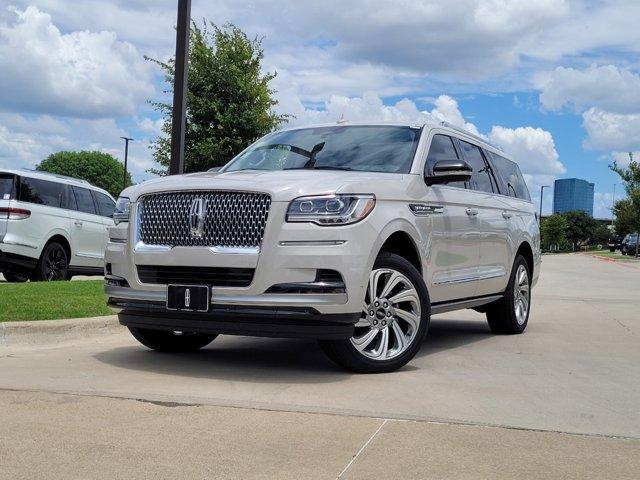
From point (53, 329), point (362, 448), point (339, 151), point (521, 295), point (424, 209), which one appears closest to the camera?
point (362, 448)

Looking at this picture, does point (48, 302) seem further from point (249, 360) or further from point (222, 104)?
point (222, 104)

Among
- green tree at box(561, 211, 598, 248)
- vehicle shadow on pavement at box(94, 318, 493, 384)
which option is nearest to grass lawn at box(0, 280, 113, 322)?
vehicle shadow on pavement at box(94, 318, 493, 384)

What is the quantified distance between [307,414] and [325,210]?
1.50 m

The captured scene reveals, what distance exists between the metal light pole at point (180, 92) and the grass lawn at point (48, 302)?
1.85 m

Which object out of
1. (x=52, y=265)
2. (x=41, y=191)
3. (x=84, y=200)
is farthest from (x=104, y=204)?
(x=52, y=265)

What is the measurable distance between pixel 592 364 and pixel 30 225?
29.2 ft

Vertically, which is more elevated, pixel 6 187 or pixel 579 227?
pixel 6 187

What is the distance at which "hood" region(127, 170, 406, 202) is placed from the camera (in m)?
5.62

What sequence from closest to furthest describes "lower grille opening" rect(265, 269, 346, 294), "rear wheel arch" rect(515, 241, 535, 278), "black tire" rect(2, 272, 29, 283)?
"lower grille opening" rect(265, 269, 346, 294) → "rear wheel arch" rect(515, 241, 535, 278) → "black tire" rect(2, 272, 29, 283)

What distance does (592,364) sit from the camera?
269 inches

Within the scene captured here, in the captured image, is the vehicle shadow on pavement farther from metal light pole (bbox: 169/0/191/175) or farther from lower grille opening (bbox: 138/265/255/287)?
metal light pole (bbox: 169/0/191/175)

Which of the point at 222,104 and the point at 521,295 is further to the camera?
the point at 222,104

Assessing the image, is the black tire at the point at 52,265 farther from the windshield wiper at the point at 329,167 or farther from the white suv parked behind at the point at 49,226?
the windshield wiper at the point at 329,167

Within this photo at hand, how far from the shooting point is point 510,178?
939cm
